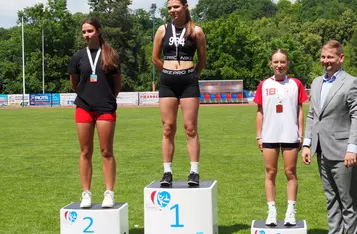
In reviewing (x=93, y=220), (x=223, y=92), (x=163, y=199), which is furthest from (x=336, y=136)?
(x=223, y=92)

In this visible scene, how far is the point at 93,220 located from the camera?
582 centimetres

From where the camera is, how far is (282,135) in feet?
19.0

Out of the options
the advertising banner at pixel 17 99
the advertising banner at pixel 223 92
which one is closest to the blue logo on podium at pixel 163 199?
the advertising banner at pixel 223 92

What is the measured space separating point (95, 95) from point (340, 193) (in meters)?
2.55

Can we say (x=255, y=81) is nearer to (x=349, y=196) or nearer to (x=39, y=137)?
(x=39, y=137)

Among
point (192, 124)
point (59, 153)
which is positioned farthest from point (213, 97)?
point (192, 124)

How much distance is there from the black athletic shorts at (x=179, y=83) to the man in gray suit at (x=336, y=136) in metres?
1.27

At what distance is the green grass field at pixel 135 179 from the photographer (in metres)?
7.50

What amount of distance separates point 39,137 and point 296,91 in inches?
599

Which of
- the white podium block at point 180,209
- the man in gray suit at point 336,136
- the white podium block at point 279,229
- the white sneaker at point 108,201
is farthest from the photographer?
the white sneaker at point 108,201

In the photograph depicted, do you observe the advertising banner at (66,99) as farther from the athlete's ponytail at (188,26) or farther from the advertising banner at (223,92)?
the athlete's ponytail at (188,26)

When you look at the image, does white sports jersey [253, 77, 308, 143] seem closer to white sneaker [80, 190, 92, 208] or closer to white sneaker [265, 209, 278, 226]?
white sneaker [265, 209, 278, 226]

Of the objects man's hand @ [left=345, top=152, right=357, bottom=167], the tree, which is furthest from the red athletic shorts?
the tree

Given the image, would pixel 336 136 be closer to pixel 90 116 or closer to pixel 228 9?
pixel 90 116
